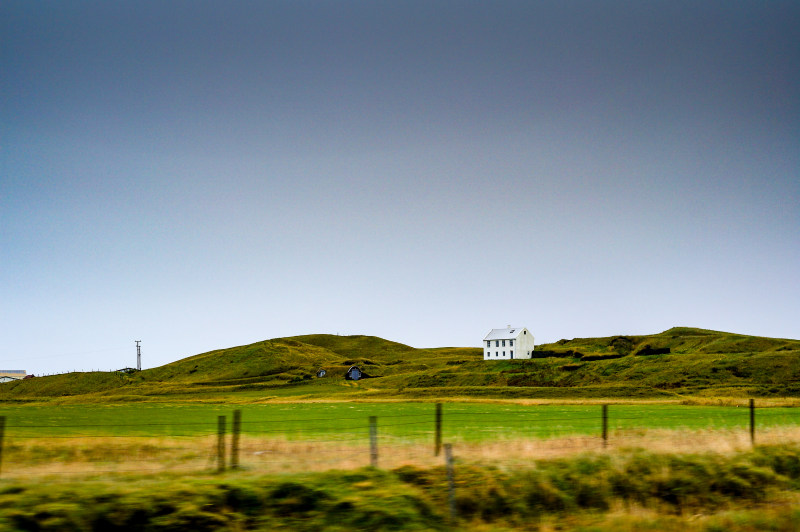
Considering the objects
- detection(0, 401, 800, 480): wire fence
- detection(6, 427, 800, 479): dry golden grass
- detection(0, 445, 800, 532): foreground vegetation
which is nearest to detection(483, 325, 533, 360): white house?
detection(0, 401, 800, 480): wire fence

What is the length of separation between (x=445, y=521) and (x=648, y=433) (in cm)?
1526

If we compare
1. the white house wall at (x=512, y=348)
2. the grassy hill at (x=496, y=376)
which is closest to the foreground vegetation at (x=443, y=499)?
the grassy hill at (x=496, y=376)

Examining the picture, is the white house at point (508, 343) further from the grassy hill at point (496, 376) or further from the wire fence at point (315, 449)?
the wire fence at point (315, 449)

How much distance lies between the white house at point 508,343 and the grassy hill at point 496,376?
13.3 ft

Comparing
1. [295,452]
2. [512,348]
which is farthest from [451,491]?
[512,348]

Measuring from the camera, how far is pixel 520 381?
101 metres

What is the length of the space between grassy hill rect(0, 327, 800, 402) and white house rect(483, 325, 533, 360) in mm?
4044

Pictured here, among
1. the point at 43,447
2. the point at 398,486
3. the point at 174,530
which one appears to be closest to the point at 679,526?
the point at 398,486

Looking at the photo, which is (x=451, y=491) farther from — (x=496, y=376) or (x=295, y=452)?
(x=496, y=376)

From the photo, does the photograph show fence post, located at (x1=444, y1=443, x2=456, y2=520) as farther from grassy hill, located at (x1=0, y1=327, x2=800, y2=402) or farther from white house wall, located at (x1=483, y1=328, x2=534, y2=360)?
white house wall, located at (x1=483, y1=328, x2=534, y2=360)

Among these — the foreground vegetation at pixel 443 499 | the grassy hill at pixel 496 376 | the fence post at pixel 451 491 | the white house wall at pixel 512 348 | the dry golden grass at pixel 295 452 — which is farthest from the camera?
the white house wall at pixel 512 348

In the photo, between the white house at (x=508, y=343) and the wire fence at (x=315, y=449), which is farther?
the white house at (x=508, y=343)

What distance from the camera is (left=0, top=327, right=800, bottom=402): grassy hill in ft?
264

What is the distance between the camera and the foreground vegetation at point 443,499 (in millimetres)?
12812
